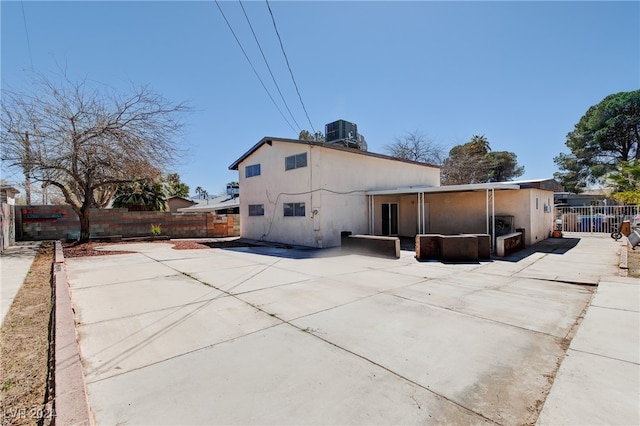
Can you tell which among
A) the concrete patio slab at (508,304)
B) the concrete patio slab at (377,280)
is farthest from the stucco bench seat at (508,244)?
the concrete patio slab at (377,280)

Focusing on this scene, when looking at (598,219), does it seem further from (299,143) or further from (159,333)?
(159,333)

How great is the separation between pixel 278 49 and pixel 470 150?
3202cm

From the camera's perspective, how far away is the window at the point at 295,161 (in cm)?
1313

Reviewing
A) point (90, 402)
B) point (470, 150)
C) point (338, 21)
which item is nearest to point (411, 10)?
point (338, 21)

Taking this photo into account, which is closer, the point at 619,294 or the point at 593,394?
the point at 593,394

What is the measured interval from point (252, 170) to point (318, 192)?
235 inches

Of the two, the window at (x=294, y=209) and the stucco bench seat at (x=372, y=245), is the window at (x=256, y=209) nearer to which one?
the window at (x=294, y=209)

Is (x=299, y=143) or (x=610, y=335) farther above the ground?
(x=299, y=143)

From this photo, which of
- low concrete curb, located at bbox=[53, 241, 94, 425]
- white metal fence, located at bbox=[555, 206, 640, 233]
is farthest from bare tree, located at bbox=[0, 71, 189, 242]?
white metal fence, located at bbox=[555, 206, 640, 233]

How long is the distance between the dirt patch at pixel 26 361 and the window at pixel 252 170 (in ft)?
38.1

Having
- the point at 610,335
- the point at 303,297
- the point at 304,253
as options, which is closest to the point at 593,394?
the point at 610,335

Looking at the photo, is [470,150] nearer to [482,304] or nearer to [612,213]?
[612,213]

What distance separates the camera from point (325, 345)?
347 centimetres

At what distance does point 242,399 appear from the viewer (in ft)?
8.11
